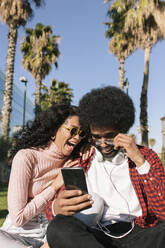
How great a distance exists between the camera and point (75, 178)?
181 centimetres

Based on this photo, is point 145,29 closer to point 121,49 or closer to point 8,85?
point 121,49

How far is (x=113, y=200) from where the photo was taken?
2238 mm

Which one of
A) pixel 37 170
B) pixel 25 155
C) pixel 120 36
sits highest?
pixel 120 36

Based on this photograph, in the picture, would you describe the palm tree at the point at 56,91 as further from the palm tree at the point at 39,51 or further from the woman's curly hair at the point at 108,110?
the woman's curly hair at the point at 108,110

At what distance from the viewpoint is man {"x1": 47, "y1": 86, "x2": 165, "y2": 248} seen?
5.88 ft

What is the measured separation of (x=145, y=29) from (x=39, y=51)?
8726mm

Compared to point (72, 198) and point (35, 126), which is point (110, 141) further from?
point (35, 126)

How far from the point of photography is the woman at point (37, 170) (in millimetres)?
2275

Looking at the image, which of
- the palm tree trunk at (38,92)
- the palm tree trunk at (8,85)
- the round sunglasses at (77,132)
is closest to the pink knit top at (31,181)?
the round sunglasses at (77,132)

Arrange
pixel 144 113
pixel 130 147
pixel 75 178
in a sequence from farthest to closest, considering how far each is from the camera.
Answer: pixel 144 113 → pixel 130 147 → pixel 75 178

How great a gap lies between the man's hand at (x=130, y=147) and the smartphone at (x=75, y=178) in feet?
1.29

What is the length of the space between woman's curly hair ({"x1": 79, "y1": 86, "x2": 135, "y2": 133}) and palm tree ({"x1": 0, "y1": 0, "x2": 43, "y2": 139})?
34.6ft

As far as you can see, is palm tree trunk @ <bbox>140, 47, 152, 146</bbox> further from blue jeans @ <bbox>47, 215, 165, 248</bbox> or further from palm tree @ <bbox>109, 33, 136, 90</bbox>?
blue jeans @ <bbox>47, 215, 165, 248</bbox>

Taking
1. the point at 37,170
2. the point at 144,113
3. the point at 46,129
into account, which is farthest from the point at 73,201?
the point at 144,113
